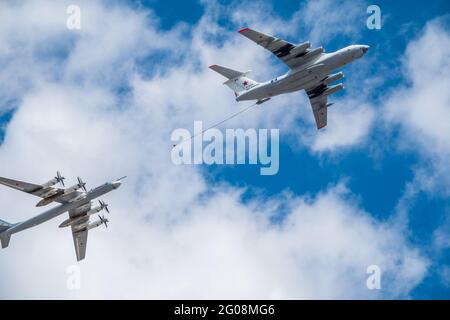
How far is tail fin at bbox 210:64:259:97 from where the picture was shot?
78562 mm

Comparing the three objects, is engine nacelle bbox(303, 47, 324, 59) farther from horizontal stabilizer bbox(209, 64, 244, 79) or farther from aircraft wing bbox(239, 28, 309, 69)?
horizontal stabilizer bbox(209, 64, 244, 79)

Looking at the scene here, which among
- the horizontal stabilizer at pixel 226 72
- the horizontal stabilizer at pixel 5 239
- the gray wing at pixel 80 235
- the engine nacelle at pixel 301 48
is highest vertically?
the horizontal stabilizer at pixel 226 72

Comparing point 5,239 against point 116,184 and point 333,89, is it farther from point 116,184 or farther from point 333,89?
point 333,89

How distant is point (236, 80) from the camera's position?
3130 inches

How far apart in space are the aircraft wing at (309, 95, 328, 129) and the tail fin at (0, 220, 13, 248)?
3582 centimetres

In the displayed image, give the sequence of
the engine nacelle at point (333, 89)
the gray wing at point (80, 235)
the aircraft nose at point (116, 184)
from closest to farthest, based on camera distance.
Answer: the aircraft nose at point (116, 184)
the engine nacelle at point (333, 89)
the gray wing at point (80, 235)

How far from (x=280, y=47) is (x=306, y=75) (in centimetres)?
406

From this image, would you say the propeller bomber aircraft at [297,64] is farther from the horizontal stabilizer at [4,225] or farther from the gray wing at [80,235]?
the horizontal stabilizer at [4,225]

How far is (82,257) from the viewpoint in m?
86.1

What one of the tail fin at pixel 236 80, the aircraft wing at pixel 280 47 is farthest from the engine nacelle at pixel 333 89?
the tail fin at pixel 236 80

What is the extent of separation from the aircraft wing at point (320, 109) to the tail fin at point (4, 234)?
Answer: 35817 mm

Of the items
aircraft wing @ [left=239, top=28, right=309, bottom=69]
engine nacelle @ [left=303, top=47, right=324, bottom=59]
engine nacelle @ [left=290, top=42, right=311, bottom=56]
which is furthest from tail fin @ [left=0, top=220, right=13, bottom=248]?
engine nacelle @ [left=303, top=47, right=324, bottom=59]

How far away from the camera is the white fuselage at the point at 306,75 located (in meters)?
72.1
